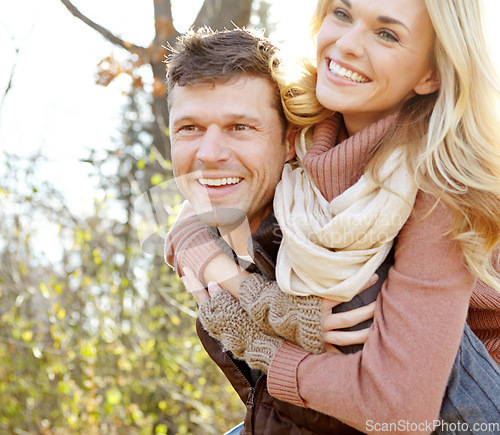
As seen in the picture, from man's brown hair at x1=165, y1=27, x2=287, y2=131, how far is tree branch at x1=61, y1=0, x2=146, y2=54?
2.68m

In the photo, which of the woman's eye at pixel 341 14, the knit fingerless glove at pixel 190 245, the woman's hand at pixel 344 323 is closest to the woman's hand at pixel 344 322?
the woman's hand at pixel 344 323

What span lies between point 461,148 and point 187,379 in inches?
158

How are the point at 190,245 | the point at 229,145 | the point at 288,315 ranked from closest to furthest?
the point at 288,315 < the point at 229,145 < the point at 190,245

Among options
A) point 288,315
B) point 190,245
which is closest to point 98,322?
point 190,245

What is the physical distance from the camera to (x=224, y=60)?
236cm

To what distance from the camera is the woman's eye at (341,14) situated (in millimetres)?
2138

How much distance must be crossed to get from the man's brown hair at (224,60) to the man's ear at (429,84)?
58 centimetres

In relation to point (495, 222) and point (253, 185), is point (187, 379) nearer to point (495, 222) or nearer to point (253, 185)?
point (253, 185)

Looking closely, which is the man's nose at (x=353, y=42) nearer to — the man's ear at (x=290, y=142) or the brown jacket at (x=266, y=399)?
the man's ear at (x=290, y=142)

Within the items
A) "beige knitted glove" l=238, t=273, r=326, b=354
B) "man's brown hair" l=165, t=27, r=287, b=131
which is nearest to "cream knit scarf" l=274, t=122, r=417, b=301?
"beige knitted glove" l=238, t=273, r=326, b=354

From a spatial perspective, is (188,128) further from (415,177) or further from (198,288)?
(415,177)

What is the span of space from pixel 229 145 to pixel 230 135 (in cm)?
4

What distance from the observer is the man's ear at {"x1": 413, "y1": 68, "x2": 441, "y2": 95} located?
6.82 ft

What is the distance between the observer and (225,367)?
95.9 inches
